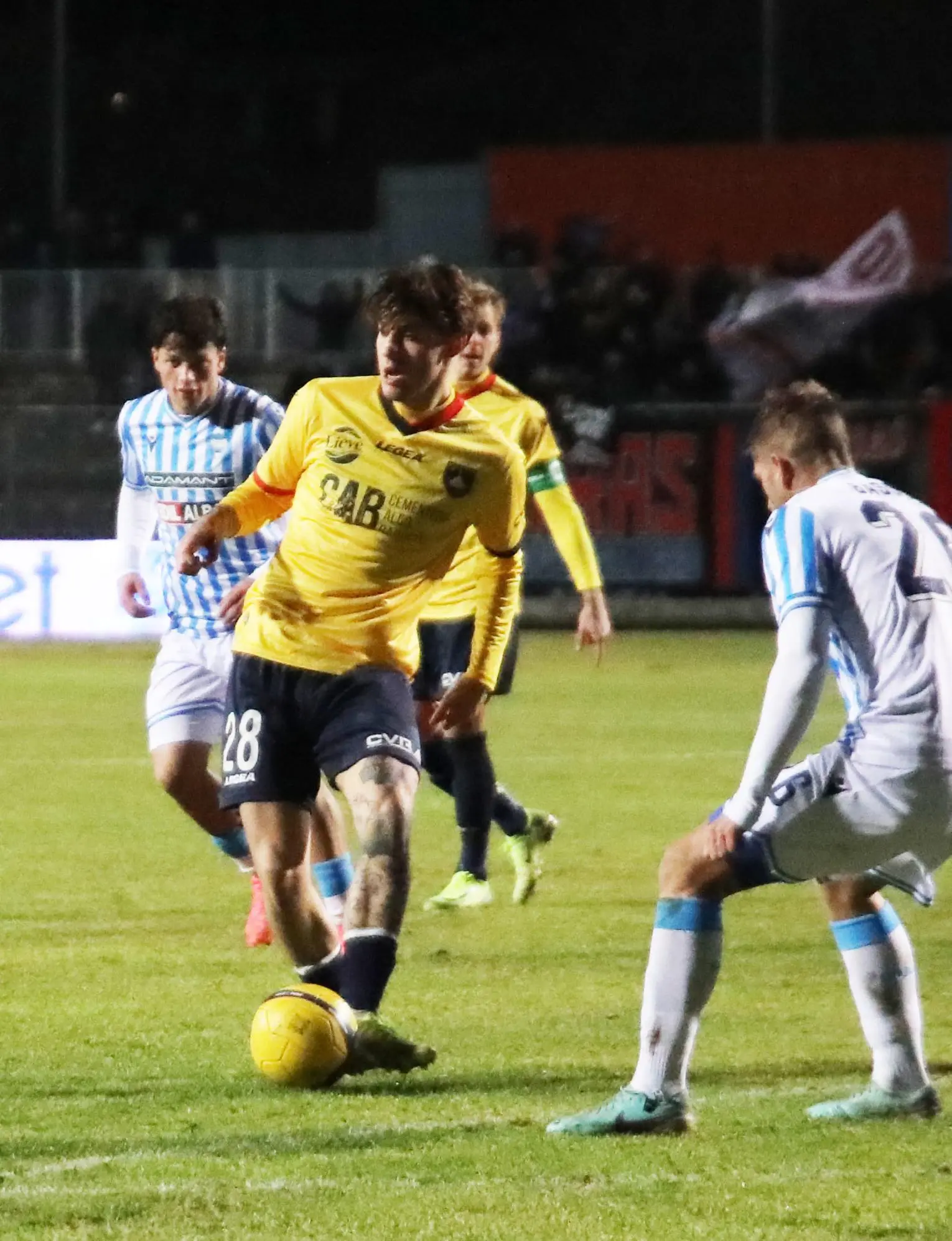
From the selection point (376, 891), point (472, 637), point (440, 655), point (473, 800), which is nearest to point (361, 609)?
point (376, 891)

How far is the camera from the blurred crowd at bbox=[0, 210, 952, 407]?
24812 millimetres

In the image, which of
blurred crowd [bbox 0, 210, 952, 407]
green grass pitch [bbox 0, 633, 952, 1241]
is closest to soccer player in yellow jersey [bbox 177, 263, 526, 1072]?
green grass pitch [bbox 0, 633, 952, 1241]

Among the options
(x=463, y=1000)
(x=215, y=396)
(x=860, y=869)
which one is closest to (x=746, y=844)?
(x=860, y=869)

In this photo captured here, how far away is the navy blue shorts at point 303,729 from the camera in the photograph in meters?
5.70

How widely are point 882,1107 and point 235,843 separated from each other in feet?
9.51

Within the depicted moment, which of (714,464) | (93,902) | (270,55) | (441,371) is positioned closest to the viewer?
(441,371)

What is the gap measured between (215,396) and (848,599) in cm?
295

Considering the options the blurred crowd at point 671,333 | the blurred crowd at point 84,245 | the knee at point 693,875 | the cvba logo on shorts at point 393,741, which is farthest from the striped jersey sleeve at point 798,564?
the blurred crowd at point 84,245

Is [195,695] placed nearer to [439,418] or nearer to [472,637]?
[472,637]

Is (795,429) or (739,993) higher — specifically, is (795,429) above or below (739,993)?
above

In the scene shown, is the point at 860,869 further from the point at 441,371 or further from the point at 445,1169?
the point at 441,371

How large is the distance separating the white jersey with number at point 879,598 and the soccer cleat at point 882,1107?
80 cm

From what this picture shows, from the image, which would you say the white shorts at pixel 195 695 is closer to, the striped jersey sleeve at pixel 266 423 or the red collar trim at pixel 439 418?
the striped jersey sleeve at pixel 266 423

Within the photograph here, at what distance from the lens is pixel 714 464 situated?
22547 millimetres
